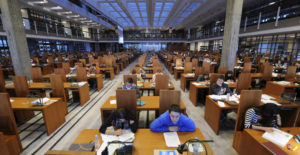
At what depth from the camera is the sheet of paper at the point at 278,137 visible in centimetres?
197

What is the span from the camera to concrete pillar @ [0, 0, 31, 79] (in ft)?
20.4

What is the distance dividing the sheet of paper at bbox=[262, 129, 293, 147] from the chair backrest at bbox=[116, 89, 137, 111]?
7.62 feet

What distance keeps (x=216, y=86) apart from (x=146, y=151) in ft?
9.93

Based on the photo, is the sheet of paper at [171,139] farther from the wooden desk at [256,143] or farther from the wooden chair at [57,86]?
the wooden chair at [57,86]

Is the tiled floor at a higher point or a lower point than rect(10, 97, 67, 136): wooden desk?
lower

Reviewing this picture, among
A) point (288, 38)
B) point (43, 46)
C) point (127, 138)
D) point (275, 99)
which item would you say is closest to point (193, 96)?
point (275, 99)

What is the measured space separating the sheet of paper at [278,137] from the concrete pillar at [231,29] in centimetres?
530

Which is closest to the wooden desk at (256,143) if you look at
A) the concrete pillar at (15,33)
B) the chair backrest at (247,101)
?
the chair backrest at (247,101)

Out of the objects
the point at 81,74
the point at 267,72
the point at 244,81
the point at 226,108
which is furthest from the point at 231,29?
the point at 81,74

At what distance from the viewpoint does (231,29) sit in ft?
21.1

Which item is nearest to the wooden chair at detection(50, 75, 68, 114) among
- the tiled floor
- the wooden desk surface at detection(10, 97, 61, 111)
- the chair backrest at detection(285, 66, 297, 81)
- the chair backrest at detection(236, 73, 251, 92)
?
the wooden desk surface at detection(10, 97, 61, 111)

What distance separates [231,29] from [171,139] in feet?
21.3

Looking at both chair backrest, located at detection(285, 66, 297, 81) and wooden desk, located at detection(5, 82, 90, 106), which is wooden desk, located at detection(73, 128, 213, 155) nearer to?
wooden desk, located at detection(5, 82, 90, 106)

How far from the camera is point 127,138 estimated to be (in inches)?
79.1
